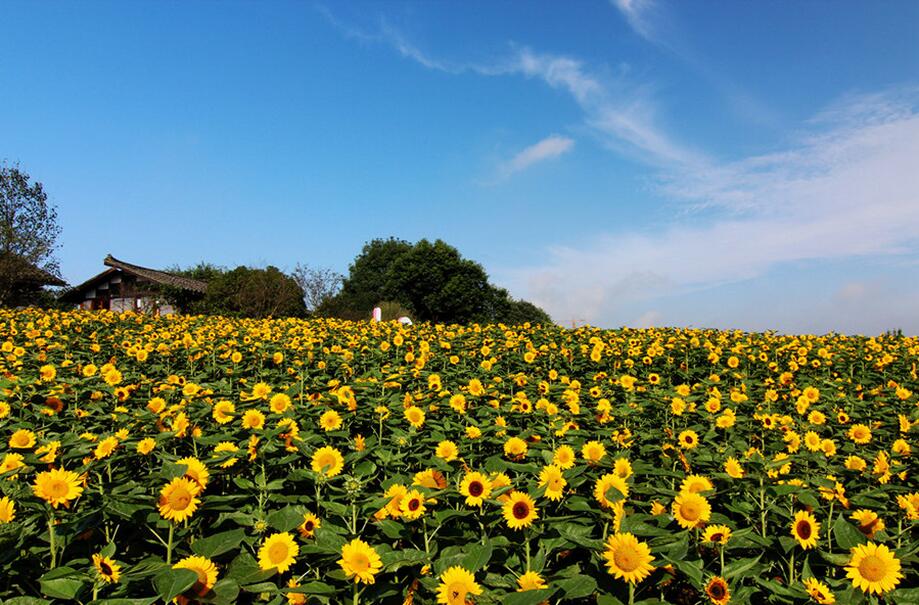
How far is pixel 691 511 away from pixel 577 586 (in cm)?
74

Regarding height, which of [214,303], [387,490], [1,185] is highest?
[1,185]

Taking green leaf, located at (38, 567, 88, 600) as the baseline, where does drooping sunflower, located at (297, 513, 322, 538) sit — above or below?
above

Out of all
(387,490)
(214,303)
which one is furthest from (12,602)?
(214,303)

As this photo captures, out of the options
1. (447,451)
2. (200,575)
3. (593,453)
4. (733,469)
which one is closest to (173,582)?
(200,575)

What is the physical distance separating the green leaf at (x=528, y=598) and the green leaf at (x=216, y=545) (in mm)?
922

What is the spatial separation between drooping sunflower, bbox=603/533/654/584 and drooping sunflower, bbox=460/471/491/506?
510 millimetres

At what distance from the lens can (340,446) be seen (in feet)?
11.5

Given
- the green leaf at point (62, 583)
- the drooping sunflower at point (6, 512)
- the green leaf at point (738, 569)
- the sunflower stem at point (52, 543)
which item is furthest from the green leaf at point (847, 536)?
the drooping sunflower at point (6, 512)

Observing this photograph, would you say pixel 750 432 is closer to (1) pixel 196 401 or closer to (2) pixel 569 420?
(2) pixel 569 420

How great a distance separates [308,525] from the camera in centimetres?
214

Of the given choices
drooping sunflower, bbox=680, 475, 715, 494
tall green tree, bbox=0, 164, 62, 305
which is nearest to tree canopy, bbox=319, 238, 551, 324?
tall green tree, bbox=0, 164, 62, 305

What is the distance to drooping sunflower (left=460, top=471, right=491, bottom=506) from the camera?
215cm

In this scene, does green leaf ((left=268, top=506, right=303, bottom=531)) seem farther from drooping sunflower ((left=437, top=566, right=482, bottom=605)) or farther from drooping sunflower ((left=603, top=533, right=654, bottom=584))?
drooping sunflower ((left=603, top=533, right=654, bottom=584))

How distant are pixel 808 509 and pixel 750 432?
2.11 meters
